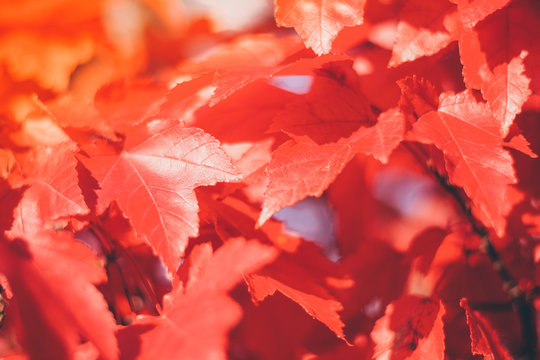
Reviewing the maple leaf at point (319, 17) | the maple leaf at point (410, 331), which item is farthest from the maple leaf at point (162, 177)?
the maple leaf at point (410, 331)

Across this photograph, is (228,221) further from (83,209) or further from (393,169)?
(393,169)

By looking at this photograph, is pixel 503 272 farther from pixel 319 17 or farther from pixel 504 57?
pixel 319 17

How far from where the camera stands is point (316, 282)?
0.64 m

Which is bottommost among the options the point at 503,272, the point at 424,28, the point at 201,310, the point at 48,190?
the point at 503,272

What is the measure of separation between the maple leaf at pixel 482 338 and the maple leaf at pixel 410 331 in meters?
0.03

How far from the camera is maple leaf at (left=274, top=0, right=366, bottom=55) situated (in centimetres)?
54

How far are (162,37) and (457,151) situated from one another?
4.26ft

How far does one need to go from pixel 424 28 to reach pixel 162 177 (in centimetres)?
32

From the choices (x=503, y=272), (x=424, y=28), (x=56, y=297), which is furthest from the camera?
(x=503, y=272)

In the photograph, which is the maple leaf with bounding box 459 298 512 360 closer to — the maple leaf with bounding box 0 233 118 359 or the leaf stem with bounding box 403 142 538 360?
the leaf stem with bounding box 403 142 538 360

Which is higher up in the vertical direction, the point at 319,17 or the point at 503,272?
the point at 319,17

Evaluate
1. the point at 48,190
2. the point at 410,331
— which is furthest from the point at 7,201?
the point at 410,331

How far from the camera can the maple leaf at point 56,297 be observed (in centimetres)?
46

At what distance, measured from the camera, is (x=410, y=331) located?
1.97 ft
